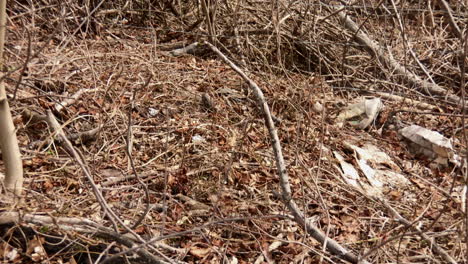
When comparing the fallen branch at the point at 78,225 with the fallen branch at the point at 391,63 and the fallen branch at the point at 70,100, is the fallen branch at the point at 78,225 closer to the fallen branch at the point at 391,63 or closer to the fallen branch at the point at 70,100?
the fallen branch at the point at 70,100

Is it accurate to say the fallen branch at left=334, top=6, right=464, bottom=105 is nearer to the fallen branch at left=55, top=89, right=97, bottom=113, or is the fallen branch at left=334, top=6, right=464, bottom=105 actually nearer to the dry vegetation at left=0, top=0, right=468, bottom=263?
the dry vegetation at left=0, top=0, right=468, bottom=263

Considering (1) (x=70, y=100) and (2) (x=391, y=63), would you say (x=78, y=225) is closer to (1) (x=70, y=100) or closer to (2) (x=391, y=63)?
(1) (x=70, y=100)

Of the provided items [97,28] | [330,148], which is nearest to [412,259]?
[330,148]

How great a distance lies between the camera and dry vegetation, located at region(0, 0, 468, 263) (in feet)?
8.64

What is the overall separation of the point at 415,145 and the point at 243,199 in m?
1.58

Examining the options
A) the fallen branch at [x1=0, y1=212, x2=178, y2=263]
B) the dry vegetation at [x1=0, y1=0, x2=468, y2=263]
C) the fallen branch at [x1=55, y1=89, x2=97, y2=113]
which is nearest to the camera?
the fallen branch at [x1=0, y1=212, x2=178, y2=263]

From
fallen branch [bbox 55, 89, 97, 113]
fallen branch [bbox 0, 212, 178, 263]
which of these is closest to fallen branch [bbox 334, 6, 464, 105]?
fallen branch [bbox 55, 89, 97, 113]

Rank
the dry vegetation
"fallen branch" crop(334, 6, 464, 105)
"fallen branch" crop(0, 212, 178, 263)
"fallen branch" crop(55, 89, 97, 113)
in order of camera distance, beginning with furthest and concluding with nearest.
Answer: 1. "fallen branch" crop(334, 6, 464, 105)
2. "fallen branch" crop(55, 89, 97, 113)
3. the dry vegetation
4. "fallen branch" crop(0, 212, 178, 263)

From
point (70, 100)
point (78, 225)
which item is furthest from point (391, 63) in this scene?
point (78, 225)

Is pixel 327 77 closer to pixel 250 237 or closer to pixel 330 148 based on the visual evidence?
pixel 330 148

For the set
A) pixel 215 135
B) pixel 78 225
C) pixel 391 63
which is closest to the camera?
pixel 78 225

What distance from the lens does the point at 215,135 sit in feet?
11.8

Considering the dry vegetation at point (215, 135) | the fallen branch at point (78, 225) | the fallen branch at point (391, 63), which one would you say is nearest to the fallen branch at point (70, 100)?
the dry vegetation at point (215, 135)

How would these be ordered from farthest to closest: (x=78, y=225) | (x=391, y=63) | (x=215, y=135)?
1. (x=391, y=63)
2. (x=215, y=135)
3. (x=78, y=225)
